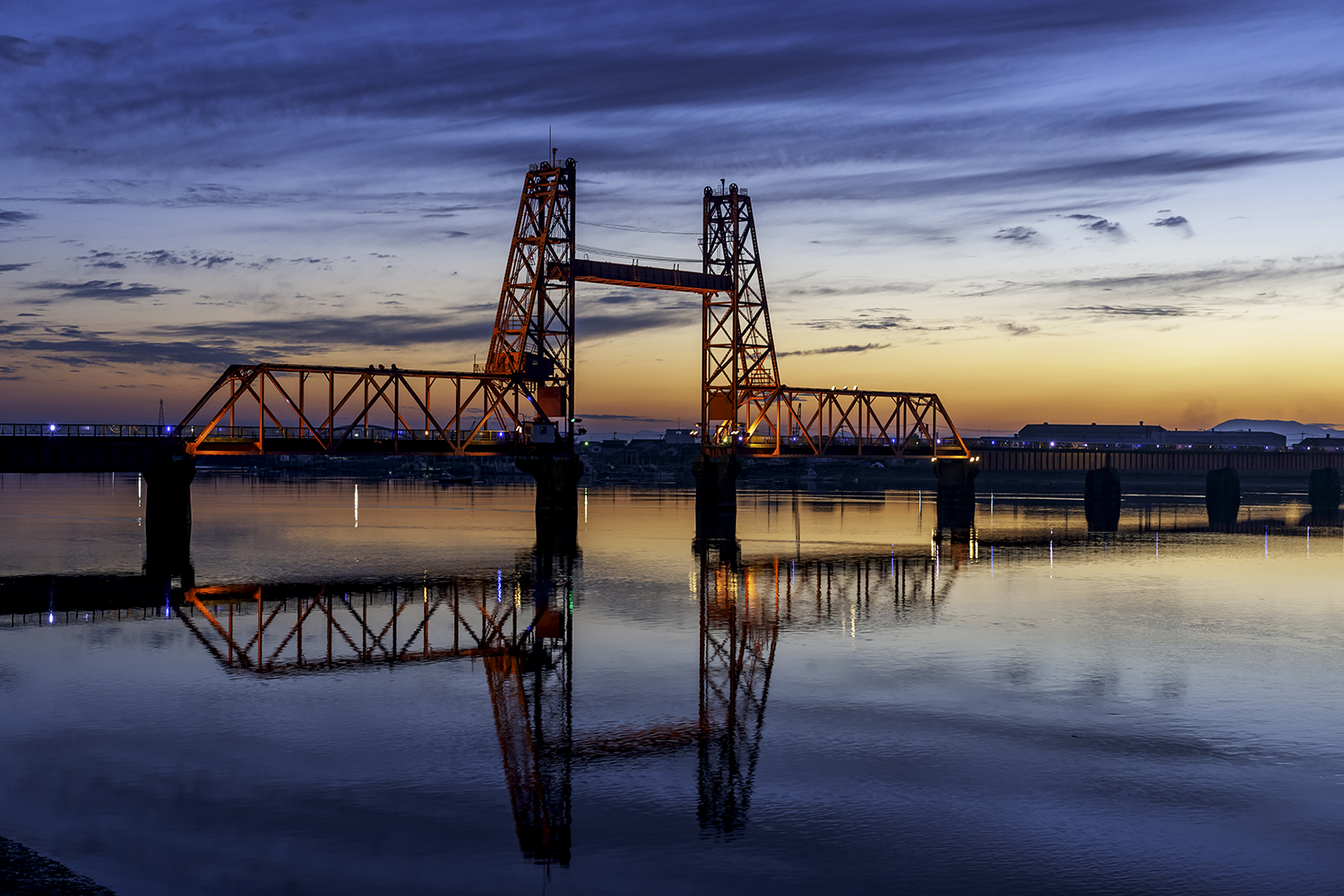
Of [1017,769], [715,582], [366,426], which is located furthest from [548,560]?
[1017,769]

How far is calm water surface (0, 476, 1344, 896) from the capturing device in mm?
16938

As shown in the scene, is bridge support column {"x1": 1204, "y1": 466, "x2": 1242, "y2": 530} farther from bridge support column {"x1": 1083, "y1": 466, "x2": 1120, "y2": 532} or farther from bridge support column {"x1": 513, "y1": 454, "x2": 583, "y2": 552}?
bridge support column {"x1": 513, "y1": 454, "x2": 583, "y2": 552}


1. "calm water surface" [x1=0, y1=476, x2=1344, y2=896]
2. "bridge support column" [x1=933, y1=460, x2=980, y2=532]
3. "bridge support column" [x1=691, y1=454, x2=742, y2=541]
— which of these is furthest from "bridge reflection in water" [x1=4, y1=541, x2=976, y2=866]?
"bridge support column" [x1=933, y1=460, x2=980, y2=532]

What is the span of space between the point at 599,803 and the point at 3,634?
28164 mm

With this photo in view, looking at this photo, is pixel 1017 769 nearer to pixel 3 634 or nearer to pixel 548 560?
pixel 3 634

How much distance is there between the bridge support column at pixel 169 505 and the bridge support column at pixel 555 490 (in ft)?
84.9

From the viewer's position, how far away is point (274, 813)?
736 inches

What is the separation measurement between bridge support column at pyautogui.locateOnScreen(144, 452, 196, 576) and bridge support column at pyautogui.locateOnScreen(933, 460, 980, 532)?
243 feet

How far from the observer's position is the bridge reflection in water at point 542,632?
2169 cm

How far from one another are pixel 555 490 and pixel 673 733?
7311 cm

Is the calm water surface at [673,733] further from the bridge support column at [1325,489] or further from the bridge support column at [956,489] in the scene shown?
the bridge support column at [1325,489]

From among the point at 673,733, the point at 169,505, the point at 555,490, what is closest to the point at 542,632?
the point at 673,733

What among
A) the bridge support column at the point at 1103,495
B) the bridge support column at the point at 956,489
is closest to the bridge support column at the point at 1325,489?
the bridge support column at the point at 1103,495

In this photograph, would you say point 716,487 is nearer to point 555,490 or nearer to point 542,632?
point 555,490
